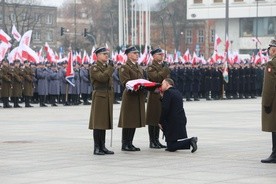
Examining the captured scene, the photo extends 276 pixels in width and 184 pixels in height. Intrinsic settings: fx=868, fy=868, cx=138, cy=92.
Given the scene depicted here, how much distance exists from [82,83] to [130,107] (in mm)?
20008

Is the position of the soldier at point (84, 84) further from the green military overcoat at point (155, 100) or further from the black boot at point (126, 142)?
the black boot at point (126, 142)

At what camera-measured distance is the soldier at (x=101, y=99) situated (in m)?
15.1

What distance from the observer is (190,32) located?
117m

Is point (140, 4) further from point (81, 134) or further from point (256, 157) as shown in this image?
point (256, 157)

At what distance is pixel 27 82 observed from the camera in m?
33.5

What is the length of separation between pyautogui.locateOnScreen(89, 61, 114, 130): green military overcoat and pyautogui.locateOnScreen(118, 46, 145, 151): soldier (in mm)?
477

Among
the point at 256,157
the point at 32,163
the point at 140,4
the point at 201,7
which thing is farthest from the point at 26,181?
the point at 201,7

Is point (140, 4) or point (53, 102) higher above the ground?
point (140, 4)

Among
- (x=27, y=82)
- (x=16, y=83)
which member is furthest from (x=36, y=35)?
(x=16, y=83)

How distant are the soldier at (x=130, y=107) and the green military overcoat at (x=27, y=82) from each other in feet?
58.9

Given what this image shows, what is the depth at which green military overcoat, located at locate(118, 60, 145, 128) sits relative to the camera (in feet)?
51.7

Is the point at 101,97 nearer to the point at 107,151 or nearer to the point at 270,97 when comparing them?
the point at 107,151

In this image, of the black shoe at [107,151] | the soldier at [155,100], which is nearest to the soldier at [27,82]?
the soldier at [155,100]

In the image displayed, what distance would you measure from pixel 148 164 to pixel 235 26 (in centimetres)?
7931
